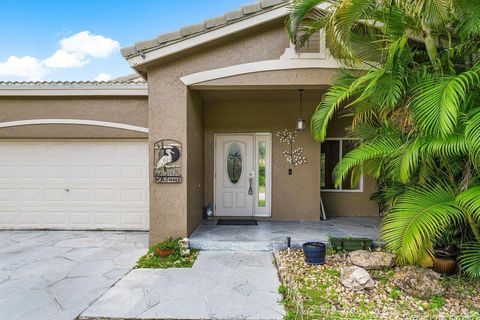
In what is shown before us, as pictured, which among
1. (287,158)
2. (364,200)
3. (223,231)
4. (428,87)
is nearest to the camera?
(428,87)

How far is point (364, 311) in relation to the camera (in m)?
3.25

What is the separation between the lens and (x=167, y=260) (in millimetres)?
4824

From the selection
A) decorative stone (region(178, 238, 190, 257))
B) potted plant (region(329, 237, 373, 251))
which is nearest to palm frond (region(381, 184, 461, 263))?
potted plant (region(329, 237, 373, 251))

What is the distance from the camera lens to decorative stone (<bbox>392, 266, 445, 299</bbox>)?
353cm

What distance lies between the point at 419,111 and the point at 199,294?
145 inches

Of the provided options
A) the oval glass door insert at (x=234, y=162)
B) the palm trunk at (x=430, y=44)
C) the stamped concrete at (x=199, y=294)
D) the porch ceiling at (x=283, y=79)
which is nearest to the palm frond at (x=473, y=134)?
the palm trunk at (x=430, y=44)

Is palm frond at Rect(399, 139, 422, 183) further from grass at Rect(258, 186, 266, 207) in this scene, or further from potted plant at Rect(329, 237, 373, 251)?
grass at Rect(258, 186, 266, 207)

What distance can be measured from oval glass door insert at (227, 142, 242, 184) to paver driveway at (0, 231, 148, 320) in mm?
2622

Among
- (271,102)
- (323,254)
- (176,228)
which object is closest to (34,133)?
(176,228)

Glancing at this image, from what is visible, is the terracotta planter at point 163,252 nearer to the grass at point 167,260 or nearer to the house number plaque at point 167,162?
the grass at point 167,260

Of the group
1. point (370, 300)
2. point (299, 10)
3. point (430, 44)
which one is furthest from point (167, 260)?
point (430, 44)

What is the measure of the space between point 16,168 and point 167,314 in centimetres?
631

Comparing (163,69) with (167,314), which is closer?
(167,314)

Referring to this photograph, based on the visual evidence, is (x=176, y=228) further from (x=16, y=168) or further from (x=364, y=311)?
(x=16, y=168)
